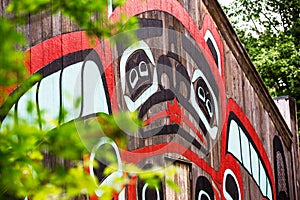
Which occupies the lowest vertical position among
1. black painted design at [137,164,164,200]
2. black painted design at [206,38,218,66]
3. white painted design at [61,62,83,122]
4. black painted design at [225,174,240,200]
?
black painted design at [137,164,164,200]

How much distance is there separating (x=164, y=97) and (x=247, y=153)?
5.73 feet

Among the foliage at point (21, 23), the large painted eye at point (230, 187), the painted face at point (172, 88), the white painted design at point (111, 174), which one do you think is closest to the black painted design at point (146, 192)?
the painted face at point (172, 88)

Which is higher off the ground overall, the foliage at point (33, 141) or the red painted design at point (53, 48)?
the red painted design at point (53, 48)

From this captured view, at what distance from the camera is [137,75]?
4.82m

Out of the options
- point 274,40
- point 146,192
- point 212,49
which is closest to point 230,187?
point 212,49

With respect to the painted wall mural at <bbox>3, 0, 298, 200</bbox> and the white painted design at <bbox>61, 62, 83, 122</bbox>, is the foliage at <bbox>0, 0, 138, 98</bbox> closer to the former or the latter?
the painted wall mural at <bbox>3, 0, 298, 200</bbox>

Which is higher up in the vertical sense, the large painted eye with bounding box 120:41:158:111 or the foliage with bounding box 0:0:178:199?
the large painted eye with bounding box 120:41:158:111

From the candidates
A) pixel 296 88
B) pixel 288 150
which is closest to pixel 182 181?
pixel 288 150

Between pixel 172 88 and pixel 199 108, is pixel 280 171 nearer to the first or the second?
pixel 199 108

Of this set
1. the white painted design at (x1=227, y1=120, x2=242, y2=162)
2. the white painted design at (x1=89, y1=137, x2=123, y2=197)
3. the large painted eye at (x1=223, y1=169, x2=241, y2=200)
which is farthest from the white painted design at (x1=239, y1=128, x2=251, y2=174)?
the white painted design at (x1=89, y1=137, x2=123, y2=197)

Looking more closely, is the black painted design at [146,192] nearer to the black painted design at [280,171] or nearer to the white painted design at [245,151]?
the white painted design at [245,151]

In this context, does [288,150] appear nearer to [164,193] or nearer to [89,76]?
[164,193]

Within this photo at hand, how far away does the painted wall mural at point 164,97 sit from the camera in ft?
12.9

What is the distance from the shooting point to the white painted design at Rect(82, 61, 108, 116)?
4102 mm
